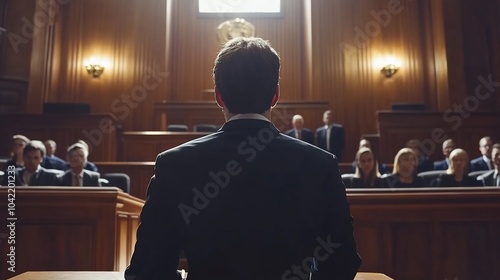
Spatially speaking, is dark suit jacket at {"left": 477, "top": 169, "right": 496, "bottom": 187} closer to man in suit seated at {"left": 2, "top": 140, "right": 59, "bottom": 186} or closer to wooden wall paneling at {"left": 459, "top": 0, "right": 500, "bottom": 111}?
wooden wall paneling at {"left": 459, "top": 0, "right": 500, "bottom": 111}

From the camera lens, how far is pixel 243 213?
1062 millimetres

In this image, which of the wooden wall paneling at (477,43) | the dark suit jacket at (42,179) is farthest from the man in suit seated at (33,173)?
the wooden wall paneling at (477,43)

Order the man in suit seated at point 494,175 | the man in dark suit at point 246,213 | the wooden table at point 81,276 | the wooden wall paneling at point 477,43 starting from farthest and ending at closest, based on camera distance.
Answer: the wooden wall paneling at point 477,43 < the man in suit seated at point 494,175 < the wooden table at point 81,276 < the man in dark suit at point 246,213

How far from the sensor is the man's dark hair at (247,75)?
114 centimetres

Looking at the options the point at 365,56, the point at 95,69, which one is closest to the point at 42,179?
the point at 95,69

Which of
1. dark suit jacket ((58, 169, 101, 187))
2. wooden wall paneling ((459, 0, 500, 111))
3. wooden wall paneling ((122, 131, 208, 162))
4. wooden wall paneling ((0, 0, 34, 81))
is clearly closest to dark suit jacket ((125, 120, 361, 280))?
dark suit jacket ((58, 169, 101, 187))

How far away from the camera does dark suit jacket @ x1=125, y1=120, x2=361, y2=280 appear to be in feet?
3.47

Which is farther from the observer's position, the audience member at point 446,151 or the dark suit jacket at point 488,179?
the audience member at point 446,151

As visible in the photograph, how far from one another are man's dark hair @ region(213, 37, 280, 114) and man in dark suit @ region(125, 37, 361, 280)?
3.2 inches

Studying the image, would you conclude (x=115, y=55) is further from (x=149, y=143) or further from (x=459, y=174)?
(x=459, y=174)

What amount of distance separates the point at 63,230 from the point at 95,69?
6.96 m

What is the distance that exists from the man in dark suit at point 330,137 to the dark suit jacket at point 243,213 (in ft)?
21.6

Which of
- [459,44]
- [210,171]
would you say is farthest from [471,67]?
[210,171]

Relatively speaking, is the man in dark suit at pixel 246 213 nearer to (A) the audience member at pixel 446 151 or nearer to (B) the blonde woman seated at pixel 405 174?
(B) the blonde woman seated at pixel 405 174
